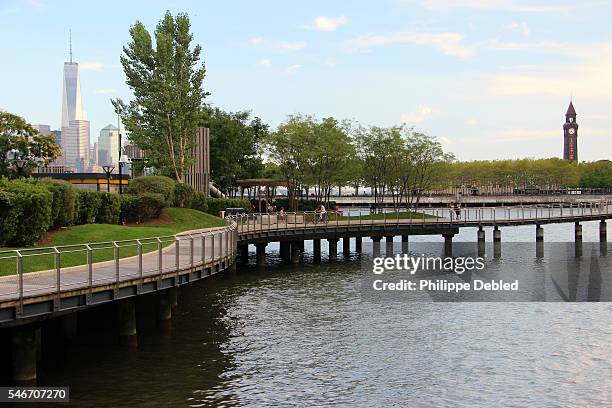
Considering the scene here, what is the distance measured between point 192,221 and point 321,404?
37592mm

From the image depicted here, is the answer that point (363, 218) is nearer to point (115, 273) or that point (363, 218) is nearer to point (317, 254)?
point (317, 254)

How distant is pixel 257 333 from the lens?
1316 inches

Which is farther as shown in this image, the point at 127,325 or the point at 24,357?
the point at 127,325

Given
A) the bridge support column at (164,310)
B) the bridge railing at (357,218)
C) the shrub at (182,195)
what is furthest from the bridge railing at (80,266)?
the shrub at (182,195)

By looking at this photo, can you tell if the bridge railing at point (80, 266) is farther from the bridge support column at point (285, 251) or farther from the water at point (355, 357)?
the bridge support column at point (285, 251)

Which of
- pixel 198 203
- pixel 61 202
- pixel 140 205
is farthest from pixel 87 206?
pixel 198 203

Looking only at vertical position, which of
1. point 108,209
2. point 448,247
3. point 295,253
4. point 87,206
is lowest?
point 448,247

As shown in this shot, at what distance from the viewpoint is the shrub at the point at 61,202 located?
38.6m

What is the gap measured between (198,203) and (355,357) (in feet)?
136

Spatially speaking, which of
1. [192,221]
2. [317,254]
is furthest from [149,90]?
[317,254]

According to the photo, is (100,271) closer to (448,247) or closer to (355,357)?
(355,357)

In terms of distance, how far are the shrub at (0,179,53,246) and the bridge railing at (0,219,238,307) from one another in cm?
675

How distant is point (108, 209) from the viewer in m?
48.8

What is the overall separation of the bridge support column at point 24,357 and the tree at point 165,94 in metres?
48.9
